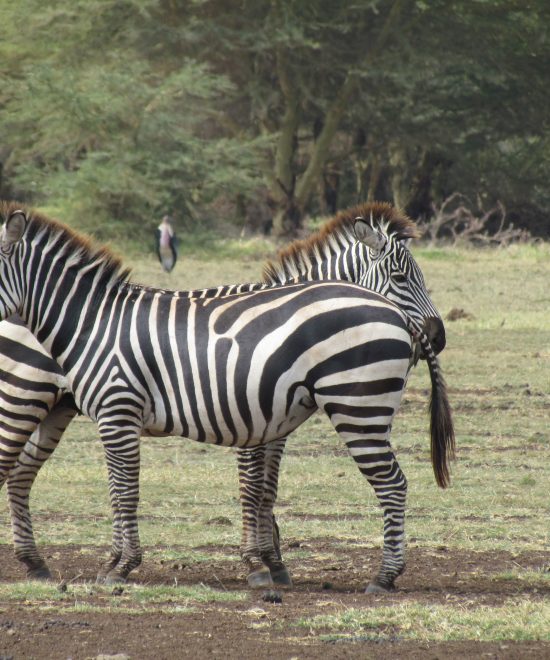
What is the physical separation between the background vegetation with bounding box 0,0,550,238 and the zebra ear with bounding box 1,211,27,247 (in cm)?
2501

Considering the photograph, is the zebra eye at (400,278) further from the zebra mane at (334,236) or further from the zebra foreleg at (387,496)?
the zebra foreleg at (387,496)

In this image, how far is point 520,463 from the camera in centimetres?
1007

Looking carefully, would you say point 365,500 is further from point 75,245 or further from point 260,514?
point 75,245

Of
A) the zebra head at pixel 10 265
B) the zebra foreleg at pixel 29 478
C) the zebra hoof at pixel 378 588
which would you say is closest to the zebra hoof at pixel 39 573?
the zebra foreleg at pixel 29 478

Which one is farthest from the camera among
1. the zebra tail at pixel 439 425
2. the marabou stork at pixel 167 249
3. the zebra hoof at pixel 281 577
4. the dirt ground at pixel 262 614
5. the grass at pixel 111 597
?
the marabou stork at pixel 167 249

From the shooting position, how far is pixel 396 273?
7.40m

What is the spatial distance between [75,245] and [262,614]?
2269 millimetres

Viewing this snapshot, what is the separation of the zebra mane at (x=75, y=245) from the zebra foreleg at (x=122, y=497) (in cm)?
91

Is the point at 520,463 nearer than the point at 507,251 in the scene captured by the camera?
Yes

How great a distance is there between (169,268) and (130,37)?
1009 cm

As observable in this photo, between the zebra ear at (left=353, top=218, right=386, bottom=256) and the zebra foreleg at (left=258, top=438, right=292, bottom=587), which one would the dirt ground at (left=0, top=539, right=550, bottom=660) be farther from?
the zebra ear at (left=353, top=218, right=386, bottom=256)

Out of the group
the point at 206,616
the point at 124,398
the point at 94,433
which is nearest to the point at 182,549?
the point at 124,398

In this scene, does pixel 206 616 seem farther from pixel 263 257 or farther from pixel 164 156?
pixel 164 156

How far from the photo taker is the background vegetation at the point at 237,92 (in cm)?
3212
